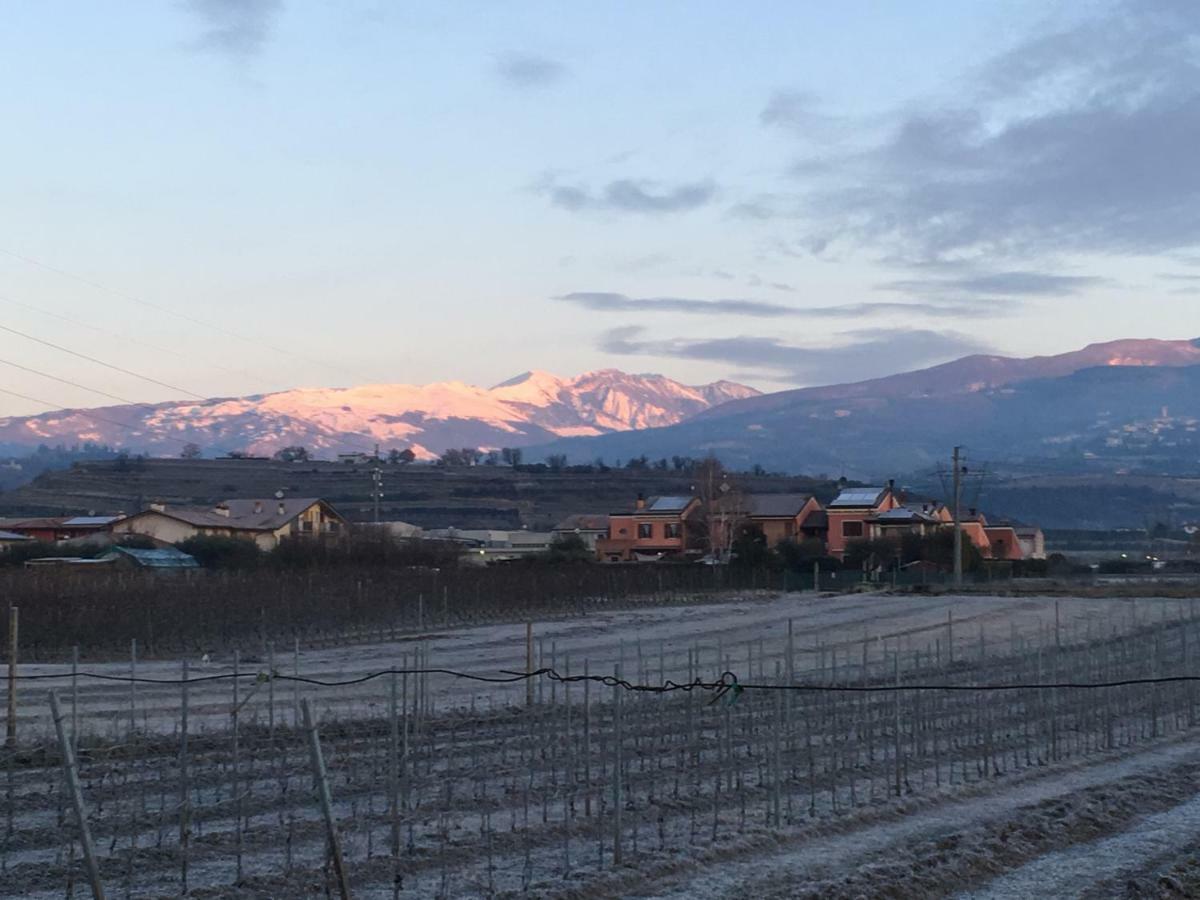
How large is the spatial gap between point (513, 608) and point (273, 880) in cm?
3965

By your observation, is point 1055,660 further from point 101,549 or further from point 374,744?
point 101,549

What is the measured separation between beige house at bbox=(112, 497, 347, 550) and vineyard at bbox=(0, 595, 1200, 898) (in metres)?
48.2

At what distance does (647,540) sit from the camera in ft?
294

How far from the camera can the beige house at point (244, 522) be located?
7450 cm

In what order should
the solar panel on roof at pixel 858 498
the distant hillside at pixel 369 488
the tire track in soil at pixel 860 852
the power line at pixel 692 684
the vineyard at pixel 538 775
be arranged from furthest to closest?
the distant hillside at pixel 369 488, the solar panel on roof at pixel 858 498, the power line at pixel 692 684, the vineyard at pixel 538 775, the tire track in soil at pixel 860 852

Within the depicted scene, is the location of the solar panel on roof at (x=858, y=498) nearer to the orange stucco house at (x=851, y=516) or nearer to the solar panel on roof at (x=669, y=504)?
the orange stucco house at (x=851, y=516)

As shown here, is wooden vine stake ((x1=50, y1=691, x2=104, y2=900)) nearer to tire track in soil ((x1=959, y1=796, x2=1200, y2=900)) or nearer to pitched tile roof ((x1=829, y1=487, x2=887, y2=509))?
tire track in soil ((x1=959, y1=796, x2=1200, y2=900))

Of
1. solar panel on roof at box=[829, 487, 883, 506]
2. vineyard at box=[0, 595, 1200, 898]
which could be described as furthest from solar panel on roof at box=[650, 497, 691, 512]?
vineyard at box=[0, 595, 1200, 898]

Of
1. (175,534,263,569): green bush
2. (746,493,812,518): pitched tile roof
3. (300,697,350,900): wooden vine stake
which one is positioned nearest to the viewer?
(300,697,350,900): wooden vine stake

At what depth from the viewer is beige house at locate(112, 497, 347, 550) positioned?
74.5 meters

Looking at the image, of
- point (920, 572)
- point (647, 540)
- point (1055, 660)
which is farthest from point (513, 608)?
point (647, 540)

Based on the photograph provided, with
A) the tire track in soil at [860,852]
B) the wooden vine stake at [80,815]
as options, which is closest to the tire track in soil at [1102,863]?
the tire track in soil at [860,852]

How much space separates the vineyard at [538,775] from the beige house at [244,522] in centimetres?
4817

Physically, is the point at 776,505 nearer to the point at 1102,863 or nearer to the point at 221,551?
the point at 221,551
